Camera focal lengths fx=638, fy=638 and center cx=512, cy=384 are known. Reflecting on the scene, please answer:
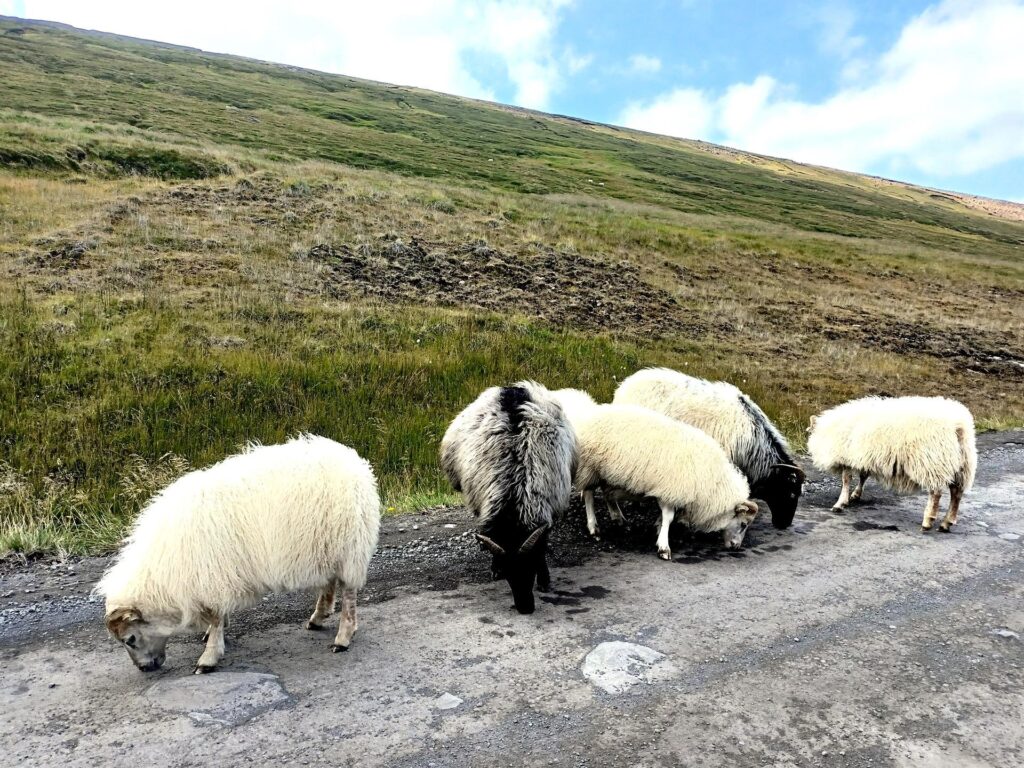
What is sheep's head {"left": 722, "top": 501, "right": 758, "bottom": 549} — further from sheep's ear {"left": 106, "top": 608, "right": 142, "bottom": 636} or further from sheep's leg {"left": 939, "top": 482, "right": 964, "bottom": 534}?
sheep's ear {"left": 106, "top": 608, "right": 142, "bottom": 636}

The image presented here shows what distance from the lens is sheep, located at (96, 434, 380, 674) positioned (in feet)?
15.3

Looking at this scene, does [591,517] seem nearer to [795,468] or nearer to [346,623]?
[795,468]

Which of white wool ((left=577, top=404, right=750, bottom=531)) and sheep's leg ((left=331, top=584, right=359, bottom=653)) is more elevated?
white wool ((left=577, top=404, right=750, bottom=531))

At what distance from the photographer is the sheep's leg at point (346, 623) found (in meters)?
5.01

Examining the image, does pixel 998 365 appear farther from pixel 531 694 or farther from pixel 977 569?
pixel 531 694

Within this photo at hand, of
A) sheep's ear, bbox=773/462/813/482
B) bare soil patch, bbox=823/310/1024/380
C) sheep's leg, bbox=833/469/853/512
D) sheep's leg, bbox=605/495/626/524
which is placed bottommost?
sheep's leg, bbox=605/495/626/524

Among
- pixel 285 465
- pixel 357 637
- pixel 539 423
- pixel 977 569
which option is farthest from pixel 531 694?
pixel 977 569

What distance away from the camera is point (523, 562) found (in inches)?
230

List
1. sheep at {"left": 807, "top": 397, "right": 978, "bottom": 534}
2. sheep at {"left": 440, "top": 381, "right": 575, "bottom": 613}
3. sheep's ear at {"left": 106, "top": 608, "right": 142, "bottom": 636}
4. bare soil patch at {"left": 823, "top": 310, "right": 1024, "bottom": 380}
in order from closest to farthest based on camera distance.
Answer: sheep's ear at {"left": 106, "top": 608, "right": 142, "bottom": 636} < sheep at {"left": 440, "top": 381, "right": 575, "bottom": 613} < sheep at {"left": 807, "top": 397, "right": 978, "bottom": 534} < bare soil patch at {"left": 823, "top": 310, "right": 1024, "bottom": 380}

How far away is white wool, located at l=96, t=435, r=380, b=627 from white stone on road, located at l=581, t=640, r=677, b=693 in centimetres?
199

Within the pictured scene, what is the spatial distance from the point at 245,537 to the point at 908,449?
8.04 m

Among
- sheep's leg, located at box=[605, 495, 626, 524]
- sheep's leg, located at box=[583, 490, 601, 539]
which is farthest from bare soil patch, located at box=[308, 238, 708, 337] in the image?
sheep's leg, located at box=[583, 490, 601, 539]

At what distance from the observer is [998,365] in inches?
942

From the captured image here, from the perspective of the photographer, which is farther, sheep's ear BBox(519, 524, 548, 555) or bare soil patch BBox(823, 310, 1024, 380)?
bare soil patch BBox(823, 310, 1024, 380)
